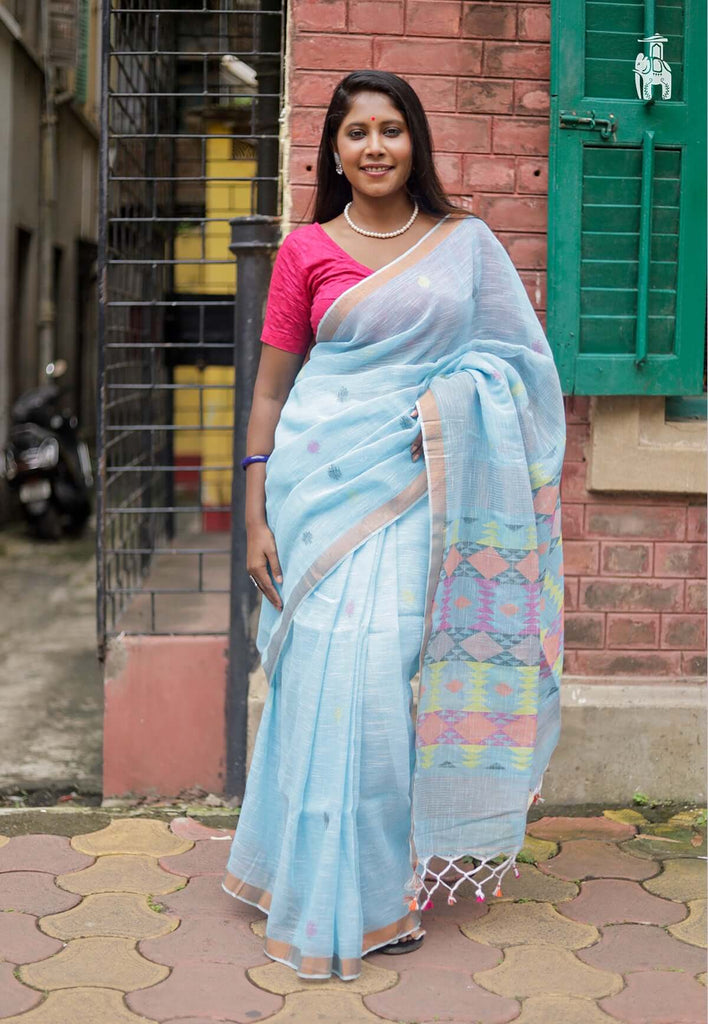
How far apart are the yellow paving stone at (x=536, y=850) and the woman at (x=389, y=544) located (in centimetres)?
58

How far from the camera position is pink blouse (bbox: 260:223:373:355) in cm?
291

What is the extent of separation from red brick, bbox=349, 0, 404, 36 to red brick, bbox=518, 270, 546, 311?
2.61ft

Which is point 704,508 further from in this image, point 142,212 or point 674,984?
point 142,212

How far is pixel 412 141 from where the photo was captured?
2916 millimetres

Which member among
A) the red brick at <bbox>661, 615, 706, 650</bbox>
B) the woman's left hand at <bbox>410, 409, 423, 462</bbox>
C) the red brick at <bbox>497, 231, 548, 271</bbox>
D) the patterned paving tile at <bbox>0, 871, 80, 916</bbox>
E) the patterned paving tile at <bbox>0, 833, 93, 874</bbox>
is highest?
the red brick at <bbox>497, 231, 548, 271</bbox>

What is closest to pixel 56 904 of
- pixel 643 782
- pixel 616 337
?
pixel 643 782

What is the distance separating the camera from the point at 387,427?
286cm

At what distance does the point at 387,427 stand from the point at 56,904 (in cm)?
145

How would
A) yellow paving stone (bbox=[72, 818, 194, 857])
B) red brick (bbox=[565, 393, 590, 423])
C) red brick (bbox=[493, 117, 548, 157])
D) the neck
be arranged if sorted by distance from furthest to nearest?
1. red brick (bbox=[565, 393, 590, 423])
2. red brick (bbox=[493, 117, 548, 157])
3. yellow paving stone (bbox=[72, 818, 194, 857])
4. the neck

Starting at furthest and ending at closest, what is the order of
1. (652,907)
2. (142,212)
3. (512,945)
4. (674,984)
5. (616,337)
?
(142,212) → (616,337) → (652,907) → (512,945) → (674,984)

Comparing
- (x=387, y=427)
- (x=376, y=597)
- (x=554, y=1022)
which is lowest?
(x=554, y=1022)

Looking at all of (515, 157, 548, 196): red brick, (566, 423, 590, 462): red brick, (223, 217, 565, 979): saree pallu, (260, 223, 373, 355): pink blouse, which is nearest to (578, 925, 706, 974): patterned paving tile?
(223, 217, 565, 979): saree pallu

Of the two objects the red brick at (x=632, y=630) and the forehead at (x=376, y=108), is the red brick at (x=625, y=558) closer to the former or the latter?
the red brick at (x=632, y=630)

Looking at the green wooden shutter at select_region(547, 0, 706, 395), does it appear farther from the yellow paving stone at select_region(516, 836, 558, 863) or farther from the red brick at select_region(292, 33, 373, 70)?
the yellow paving stone at select_region(516, 836, 558, 863)
